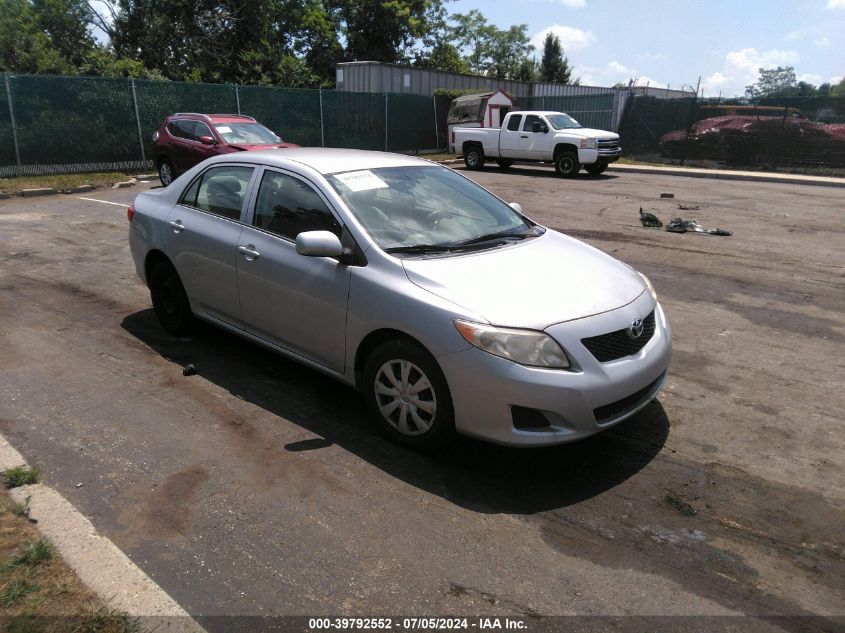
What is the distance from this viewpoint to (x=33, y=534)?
3.03 meters

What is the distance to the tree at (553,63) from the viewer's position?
64.4 meters

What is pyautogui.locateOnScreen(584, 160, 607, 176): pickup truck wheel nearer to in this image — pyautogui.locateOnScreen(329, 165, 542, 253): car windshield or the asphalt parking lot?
the asphalt parking lot

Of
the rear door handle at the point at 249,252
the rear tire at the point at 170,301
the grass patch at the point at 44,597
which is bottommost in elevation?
the grass patch at the point at 44,597

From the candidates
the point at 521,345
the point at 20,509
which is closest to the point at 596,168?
the point at 521,345

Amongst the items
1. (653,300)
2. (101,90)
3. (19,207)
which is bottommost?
(19,207)

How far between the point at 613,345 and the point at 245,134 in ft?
42.7

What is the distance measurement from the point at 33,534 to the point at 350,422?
73.6 inches

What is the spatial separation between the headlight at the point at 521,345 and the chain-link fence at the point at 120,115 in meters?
17.3

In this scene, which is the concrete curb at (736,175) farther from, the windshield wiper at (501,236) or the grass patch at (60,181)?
the windshield wiper at (501,236)

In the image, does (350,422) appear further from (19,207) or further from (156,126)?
(156,126)

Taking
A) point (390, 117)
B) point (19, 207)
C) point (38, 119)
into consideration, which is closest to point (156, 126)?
point (38, 119)

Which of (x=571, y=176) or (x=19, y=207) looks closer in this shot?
(x=19, y=207)

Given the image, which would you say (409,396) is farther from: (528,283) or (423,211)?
(423,211)

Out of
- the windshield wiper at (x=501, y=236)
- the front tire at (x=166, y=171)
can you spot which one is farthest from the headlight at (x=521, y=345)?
the front tire at (x=166, y=171)
